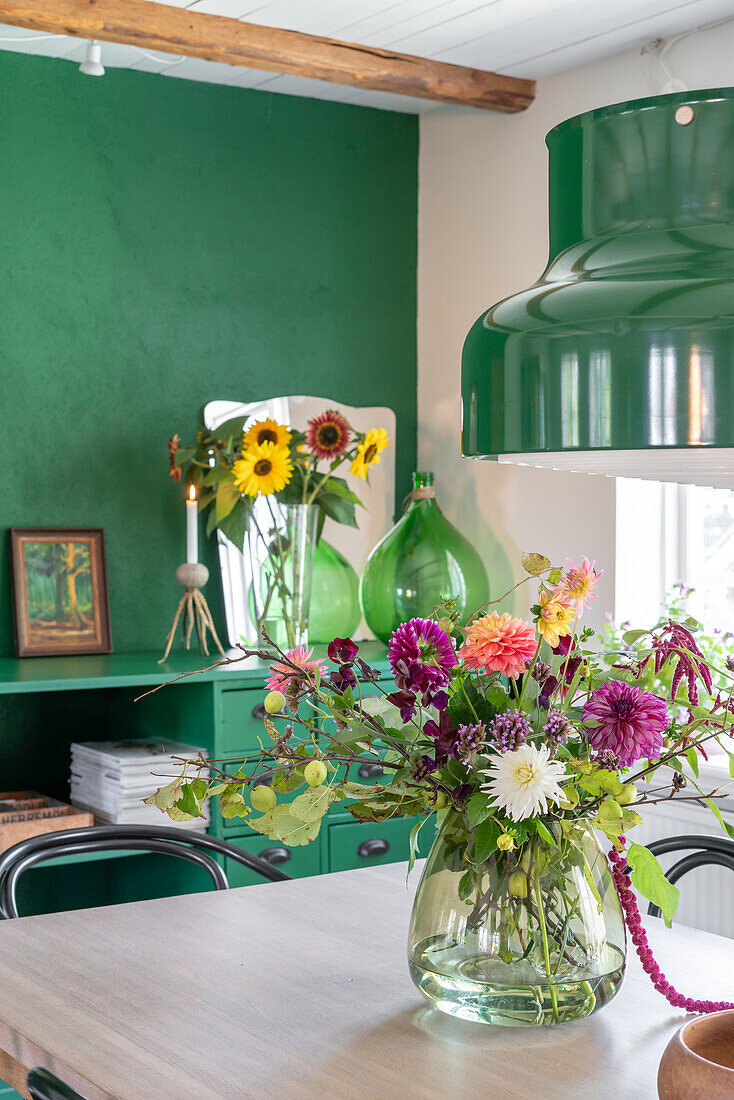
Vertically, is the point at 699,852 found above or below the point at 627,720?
below

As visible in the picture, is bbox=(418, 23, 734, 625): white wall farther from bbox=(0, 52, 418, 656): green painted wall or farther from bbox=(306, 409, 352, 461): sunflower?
bbox=(306, 409, 352, 461): sunflower

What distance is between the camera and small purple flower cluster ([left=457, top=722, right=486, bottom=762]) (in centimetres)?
138

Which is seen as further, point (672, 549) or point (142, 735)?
point (672, 549)

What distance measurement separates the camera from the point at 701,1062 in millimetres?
1122

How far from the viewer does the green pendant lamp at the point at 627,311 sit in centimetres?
93

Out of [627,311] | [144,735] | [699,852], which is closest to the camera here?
[627,311]

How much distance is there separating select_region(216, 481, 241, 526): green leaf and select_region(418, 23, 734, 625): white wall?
0.83 meters

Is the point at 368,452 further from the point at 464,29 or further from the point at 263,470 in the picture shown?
the point at 464,29

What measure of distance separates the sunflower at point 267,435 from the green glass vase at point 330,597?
453mm

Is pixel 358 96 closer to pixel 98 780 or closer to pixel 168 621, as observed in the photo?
pixel 168 621

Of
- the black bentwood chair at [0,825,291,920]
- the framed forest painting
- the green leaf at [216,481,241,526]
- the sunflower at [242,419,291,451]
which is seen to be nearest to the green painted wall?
the framed forest painting

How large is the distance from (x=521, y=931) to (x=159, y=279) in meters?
2.69

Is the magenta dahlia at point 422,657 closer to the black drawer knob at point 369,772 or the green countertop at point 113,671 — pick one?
the green countertop at point 113,671

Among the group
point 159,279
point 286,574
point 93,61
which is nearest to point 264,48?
point 93,61
